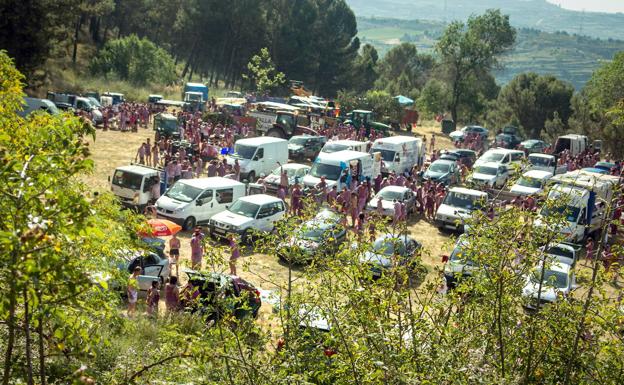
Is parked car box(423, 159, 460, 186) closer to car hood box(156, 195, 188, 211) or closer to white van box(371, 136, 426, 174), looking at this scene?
white van box(371, 136, 426, 174)

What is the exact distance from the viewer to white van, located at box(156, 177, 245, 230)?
18.5 meters

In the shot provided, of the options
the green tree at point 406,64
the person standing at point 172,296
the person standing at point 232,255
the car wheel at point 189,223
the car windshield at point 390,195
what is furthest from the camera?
the green tree at point 406,64

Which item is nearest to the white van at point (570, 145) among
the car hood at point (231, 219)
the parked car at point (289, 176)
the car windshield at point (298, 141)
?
the car windshield at point (298, 141)

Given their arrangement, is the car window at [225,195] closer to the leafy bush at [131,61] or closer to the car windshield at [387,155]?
the car windshield at [387,155]

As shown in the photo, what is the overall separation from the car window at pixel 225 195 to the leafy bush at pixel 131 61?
36410 millimetres

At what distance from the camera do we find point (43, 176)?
445 cm

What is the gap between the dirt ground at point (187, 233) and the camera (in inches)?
623

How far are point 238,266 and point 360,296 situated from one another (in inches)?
419

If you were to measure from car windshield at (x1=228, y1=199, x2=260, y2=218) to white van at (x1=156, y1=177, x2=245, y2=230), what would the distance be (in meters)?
0.92

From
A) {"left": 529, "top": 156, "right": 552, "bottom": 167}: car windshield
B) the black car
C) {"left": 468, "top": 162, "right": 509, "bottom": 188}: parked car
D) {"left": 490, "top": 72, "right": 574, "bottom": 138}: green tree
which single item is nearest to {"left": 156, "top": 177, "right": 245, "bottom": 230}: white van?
the black car

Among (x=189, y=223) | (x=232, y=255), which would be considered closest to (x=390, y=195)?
(x=189, y=223)

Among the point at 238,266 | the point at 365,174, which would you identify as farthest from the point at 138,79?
the point at 238,266

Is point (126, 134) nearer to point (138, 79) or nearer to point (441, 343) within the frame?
point (138, 79)

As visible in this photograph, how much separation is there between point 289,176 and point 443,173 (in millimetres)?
7646
